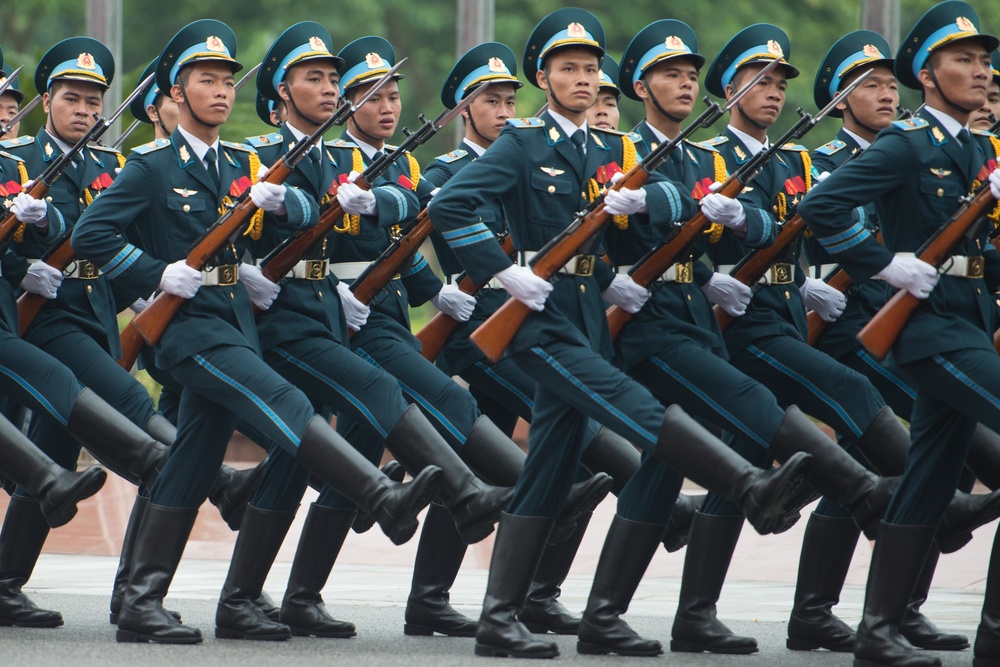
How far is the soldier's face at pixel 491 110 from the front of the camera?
7512mm

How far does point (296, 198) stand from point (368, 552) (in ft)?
11.6

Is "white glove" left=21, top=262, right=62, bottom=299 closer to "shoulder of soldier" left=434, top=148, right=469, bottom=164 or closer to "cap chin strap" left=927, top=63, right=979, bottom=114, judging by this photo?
"shoulder of soldier" left=434, top=148, right=469, bottom=164

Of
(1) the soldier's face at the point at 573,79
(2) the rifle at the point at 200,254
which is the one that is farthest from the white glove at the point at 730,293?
(2) the rifle at the point at 200,254

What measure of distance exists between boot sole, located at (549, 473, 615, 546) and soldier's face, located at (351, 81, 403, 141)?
1.81 metres

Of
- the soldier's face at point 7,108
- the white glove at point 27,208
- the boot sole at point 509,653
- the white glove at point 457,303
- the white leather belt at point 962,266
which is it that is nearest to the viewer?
the white leather belt at point 962,266

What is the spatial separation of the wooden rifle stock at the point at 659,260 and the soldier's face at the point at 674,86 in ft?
A: 1.54

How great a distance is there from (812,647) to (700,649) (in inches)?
16.9

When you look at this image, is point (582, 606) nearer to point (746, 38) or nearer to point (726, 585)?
point (726, 585)

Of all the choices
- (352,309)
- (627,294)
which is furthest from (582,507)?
(352,309)

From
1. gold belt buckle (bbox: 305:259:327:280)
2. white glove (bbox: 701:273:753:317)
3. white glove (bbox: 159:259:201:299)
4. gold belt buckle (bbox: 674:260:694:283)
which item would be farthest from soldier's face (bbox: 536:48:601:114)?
white glove (bbox: 159:259:201:299)

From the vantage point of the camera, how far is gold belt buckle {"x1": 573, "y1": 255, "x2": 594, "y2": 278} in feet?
18.3

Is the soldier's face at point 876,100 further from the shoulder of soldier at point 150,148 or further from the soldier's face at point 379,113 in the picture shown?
the shoulder of soldier at point 150,148

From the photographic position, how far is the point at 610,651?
5609 millimetres

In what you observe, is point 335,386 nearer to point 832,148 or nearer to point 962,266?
point 962,266
